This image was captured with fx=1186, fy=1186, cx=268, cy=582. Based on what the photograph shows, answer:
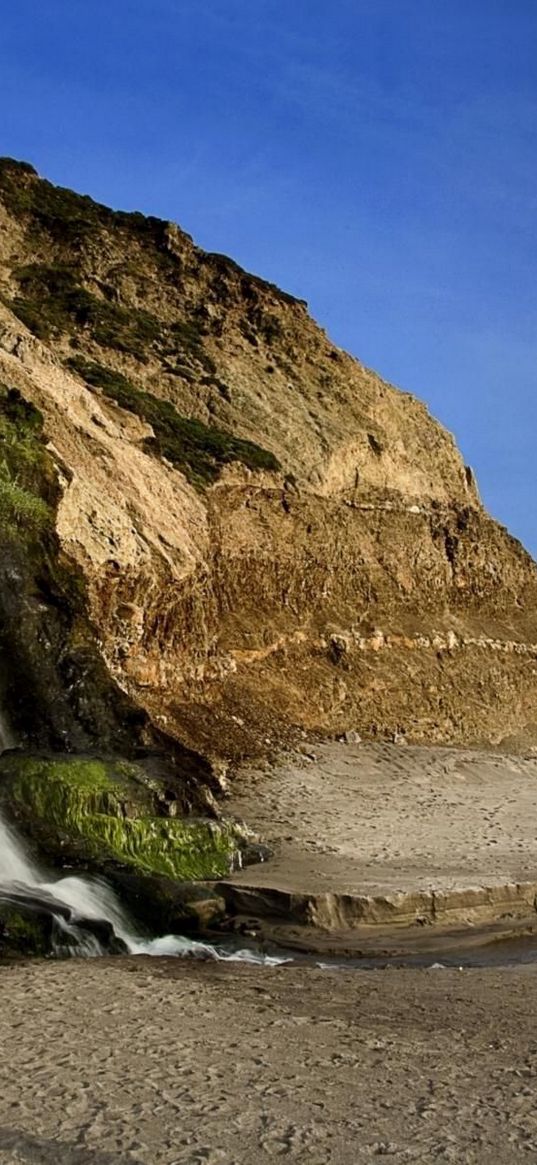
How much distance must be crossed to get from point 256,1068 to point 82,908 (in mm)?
5433

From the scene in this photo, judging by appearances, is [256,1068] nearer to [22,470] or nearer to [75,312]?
[22,470]

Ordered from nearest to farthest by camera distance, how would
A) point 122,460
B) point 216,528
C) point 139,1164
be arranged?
point 139,1164 < point 122,460 < point 216,528

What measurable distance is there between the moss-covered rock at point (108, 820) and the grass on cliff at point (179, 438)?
617 inches

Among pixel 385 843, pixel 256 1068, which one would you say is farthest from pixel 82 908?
pixel 385 843

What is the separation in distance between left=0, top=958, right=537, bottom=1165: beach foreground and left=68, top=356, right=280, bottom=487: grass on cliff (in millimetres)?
21779

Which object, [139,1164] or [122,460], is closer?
[139,1164]

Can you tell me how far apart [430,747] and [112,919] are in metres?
19.7

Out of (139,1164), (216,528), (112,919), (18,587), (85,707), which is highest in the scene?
(216,528)

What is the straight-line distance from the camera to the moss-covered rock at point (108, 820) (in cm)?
1452

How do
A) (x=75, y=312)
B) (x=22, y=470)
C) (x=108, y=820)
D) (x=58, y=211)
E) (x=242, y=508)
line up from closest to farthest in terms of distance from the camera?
1. (x=108, y=820)
2. (x=22, y=470)
3. (x=242, y=508)
4. (x=75, y=312)
5. (x=58, y=211)

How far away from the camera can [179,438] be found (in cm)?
3288

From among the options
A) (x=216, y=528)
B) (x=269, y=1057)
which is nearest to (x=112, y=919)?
(x=269, y=1057)

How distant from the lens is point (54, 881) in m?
13.3

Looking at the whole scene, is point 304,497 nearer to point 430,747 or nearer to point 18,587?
point 430,747
